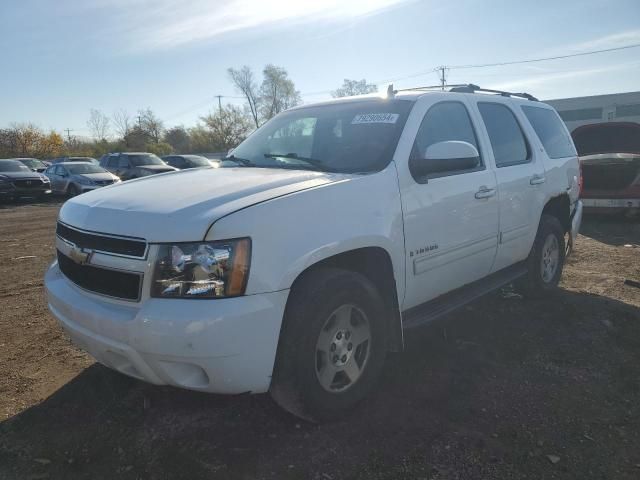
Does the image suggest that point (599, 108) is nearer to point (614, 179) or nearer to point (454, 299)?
point (614, 179)

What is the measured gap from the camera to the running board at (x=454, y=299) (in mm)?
3305

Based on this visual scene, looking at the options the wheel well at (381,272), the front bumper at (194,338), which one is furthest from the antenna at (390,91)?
the front bumper at (194,338)

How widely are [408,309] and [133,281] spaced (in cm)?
179

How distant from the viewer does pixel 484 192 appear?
12.5ft

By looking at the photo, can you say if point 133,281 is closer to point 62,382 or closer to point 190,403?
point 190,403

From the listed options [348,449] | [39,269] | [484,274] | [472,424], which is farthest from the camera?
[39,269]

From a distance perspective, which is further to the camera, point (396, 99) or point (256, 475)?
point (396, 99)

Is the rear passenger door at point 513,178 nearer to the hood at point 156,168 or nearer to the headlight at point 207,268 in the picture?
the headlight at point 207,268

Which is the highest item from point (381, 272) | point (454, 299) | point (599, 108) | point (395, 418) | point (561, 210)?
point (599, 108)

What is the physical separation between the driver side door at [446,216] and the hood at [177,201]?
62cm

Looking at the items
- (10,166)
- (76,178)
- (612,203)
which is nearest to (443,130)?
(612,203)

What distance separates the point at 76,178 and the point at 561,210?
59.3 ft

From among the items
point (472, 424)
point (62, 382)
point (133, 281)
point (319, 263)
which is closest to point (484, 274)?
point (472, 424)

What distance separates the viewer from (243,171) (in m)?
3.44
